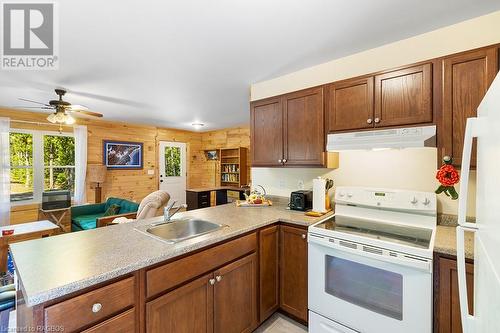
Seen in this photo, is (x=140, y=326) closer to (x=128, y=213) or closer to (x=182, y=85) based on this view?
(x=182, y=85)

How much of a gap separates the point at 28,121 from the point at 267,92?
4.53 meters

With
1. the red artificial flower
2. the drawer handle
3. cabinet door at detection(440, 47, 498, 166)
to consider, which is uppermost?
cabinet door at detection(440, 47, 498, 166)

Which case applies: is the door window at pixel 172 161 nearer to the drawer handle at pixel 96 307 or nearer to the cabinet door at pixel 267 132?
the cabinet door at pixel 267 132

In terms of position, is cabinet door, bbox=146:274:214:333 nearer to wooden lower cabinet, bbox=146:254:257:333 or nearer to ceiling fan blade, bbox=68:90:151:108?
wooden lower cabinet, bbox=146:254:257:333

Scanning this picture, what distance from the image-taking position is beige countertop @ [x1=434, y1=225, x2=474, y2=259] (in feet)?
4.01

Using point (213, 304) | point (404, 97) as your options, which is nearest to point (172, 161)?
point (213, 304)

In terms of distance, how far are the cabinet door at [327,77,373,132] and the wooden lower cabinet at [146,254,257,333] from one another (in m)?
1.33

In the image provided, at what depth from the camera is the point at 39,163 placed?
14.4ft

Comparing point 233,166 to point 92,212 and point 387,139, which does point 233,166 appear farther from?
point 387,139

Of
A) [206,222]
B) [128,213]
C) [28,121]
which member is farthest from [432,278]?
[28,121]

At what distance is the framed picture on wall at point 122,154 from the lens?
5.26 m

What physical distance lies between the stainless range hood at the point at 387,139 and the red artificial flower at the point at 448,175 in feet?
0.55

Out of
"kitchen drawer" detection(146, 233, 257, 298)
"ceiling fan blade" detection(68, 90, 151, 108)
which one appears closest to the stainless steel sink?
"kitchen drawer" detection(146, 233, 257, 298)

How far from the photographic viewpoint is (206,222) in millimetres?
1877
